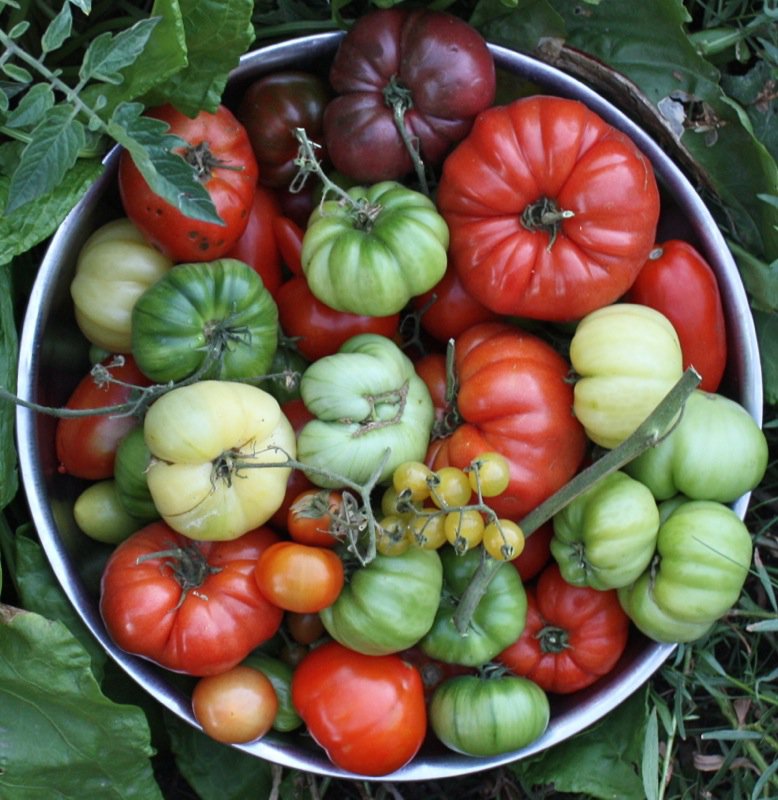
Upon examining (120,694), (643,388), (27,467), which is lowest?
(120,694)

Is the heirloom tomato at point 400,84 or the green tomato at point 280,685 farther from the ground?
the heirloom tomato at point 400,84

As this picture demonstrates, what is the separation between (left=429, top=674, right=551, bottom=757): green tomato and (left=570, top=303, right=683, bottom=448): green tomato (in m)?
0.44

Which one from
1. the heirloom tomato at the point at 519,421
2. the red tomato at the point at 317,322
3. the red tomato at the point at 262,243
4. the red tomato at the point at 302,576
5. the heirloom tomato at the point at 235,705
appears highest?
the red tomato at the point at 262,243

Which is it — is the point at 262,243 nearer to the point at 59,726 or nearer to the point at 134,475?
the point at 134,475

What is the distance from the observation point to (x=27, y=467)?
172 centimetres

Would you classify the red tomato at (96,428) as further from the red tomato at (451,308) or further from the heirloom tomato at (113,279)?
the red tomato at (451,308)

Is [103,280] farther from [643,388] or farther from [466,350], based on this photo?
[643,388]

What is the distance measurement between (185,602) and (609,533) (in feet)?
2.26

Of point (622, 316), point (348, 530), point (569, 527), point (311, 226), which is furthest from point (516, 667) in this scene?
point (311, 226)

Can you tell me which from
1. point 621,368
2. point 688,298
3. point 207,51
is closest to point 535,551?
point 621,368

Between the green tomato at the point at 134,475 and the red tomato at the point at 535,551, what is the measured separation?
65 centimetres

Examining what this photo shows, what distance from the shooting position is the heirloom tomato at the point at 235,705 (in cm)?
170

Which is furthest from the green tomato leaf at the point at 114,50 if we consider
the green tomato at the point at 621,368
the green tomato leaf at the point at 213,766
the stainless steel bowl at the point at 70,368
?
the green tomato leaf at the point at 213,766

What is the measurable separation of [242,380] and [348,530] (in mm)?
334
